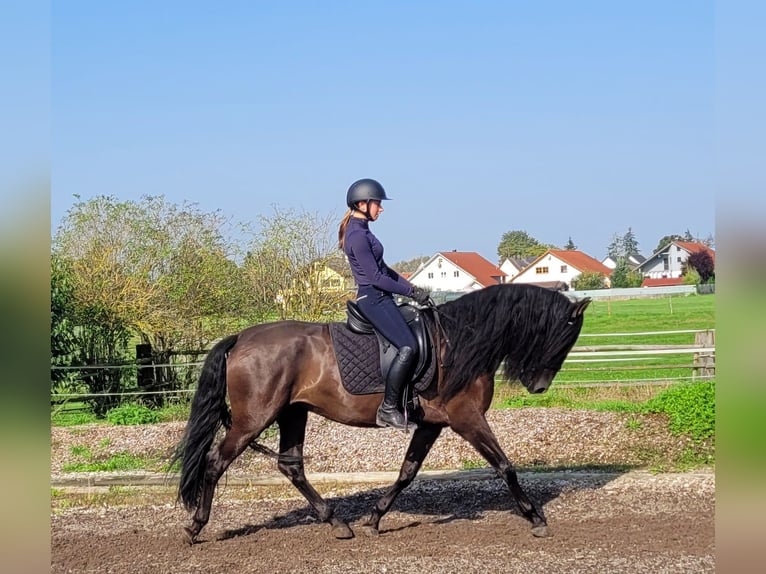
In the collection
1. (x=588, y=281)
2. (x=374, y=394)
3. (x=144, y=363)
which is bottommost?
(x=144, y=363)

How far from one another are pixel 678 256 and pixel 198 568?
76.7 meters

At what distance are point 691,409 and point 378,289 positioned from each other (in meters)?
5.40

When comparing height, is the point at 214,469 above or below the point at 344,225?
below

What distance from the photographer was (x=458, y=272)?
234ft

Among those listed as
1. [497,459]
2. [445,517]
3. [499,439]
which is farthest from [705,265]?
[497,459]

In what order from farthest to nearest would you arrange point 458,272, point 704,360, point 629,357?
1. point 458,272
2. point 629,357
3. point 704,360

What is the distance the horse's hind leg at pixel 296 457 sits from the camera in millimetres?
7547

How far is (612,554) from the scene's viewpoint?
637 cm

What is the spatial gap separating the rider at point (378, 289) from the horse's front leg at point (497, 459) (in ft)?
1.85

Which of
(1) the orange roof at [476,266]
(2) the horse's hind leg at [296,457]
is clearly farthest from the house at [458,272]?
(2) the horse's hind leg at [296,457]

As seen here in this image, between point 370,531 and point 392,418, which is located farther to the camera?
point 370,531

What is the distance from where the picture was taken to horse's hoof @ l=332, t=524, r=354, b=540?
7305mm

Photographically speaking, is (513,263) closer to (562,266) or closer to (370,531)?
(562,266)
